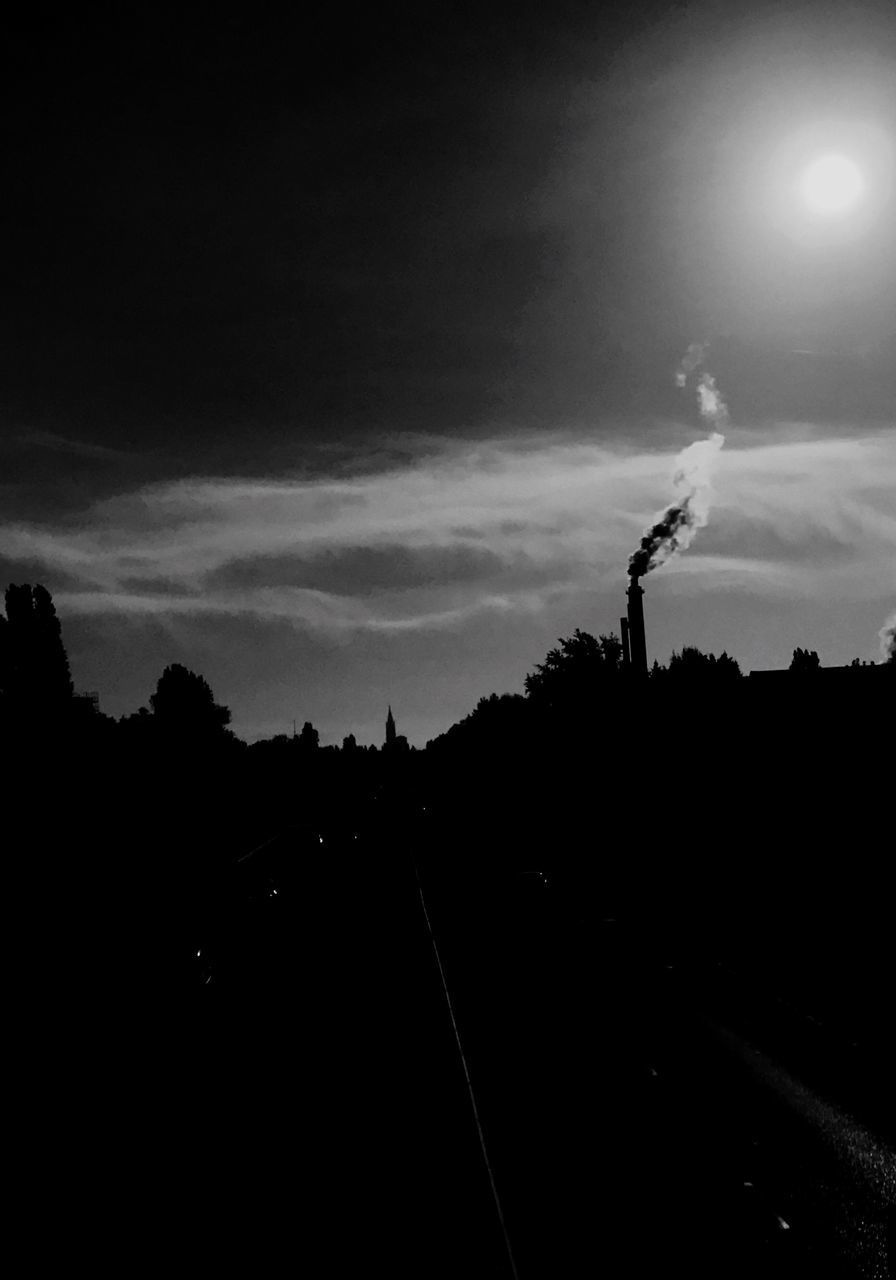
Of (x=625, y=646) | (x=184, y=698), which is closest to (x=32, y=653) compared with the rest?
(x=625, y=646)

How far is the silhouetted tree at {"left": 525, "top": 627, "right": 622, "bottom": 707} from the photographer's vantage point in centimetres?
10156

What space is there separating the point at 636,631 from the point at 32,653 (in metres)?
40.3

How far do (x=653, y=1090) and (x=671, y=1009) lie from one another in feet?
13.4

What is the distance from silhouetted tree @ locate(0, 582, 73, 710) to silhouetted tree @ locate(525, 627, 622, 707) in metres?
52.0

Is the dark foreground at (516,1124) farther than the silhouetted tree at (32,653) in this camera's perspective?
No

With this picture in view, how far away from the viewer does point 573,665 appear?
4195 inches

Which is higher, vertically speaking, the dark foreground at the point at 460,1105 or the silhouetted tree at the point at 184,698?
the silhouetted tree at the point at 184,698

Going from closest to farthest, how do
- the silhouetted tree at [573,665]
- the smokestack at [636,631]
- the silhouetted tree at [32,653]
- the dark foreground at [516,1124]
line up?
the dark foreground at [516,1124], the smokestack at [636,631], the silhouetted tree at [32,653], the silhouetted tree at [573,665]

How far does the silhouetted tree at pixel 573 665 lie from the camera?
10156cm

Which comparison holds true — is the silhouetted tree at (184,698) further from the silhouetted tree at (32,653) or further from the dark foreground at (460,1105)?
the dark foreground at (460,1105)

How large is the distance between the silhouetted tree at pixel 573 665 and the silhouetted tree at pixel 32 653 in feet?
171

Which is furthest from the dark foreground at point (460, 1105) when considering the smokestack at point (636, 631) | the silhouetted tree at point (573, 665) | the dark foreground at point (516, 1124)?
the silhouetted tree at point (573, 665)

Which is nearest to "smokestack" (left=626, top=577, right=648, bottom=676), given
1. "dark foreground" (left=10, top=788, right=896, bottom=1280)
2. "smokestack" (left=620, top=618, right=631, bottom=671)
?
"smokestack" (left=620, top=618, right=631, bottom=671)

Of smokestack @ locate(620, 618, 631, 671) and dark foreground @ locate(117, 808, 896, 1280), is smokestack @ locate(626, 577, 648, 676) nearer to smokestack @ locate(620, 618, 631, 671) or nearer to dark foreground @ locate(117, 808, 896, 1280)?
smokestack @ locate(620, 618, 631, 671)
